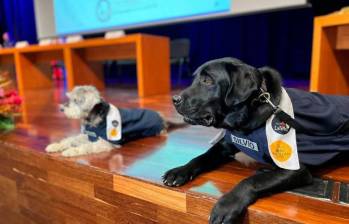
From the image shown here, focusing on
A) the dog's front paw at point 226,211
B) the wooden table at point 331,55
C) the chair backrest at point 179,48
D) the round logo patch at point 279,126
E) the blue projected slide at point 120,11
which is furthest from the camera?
the chair backrest at point 179,48

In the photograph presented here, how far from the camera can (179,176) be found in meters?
0.90

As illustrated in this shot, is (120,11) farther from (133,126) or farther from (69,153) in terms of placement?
(69,153)

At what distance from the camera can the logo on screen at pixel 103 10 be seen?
327 cm

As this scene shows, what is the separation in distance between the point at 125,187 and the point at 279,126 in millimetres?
471

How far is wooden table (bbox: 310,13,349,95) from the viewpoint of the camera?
1567 mm

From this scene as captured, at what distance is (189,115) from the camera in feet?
2.79

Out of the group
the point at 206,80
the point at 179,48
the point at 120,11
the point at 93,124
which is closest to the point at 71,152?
the point at 93,124

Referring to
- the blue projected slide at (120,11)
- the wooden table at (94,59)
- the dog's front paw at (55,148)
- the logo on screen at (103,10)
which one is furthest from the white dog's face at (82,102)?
the logo on screen at (103,10)

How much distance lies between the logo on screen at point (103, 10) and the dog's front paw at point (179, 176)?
8.80ft

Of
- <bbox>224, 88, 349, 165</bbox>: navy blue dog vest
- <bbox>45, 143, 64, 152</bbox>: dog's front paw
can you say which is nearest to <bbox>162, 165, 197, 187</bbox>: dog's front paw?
<bbox>224, 88, 349, 165</bbox>: navy blue dog vest

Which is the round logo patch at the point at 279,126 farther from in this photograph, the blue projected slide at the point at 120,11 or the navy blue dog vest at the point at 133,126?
the blue projected slide at the point at 120,11

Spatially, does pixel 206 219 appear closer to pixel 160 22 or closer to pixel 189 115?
pixel 189 115

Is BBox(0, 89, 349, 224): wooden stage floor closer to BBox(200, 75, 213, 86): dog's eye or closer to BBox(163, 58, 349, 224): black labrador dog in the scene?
BBox(163, 58, 349, 224): black labrador dog

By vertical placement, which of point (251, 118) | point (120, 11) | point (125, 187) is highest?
point (120, 11)
